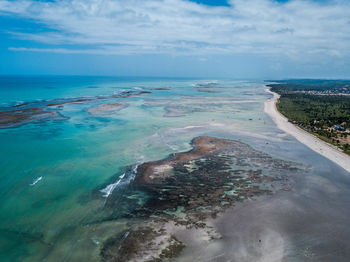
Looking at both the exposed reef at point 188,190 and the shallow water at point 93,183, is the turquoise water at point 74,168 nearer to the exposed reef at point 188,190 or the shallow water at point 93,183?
the shallow water at point 93,183

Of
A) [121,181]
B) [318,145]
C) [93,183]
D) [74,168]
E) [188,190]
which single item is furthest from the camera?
[318,145]

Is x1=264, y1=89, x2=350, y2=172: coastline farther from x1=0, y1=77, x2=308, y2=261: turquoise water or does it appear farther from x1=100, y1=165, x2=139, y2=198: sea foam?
x1=100, y1=165, x2=139, y2=198: sea foam

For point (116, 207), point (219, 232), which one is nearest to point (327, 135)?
point (219, 232)

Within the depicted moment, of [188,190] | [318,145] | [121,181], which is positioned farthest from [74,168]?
[318,145]

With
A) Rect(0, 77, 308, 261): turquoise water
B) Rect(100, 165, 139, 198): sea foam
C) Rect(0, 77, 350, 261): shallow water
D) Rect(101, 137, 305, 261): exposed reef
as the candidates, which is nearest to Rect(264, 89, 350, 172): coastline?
Rect(0, 77, 350, 261): shallow water

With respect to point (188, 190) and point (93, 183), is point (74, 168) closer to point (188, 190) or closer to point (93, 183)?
point (93, 183)

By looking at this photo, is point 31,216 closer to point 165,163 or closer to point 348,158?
point 165,163

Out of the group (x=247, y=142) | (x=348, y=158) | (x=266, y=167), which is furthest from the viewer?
(x=247, y=142)

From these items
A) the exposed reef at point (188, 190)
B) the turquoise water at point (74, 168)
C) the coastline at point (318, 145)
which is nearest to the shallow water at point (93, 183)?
the turquoise water at point (74, 168)
